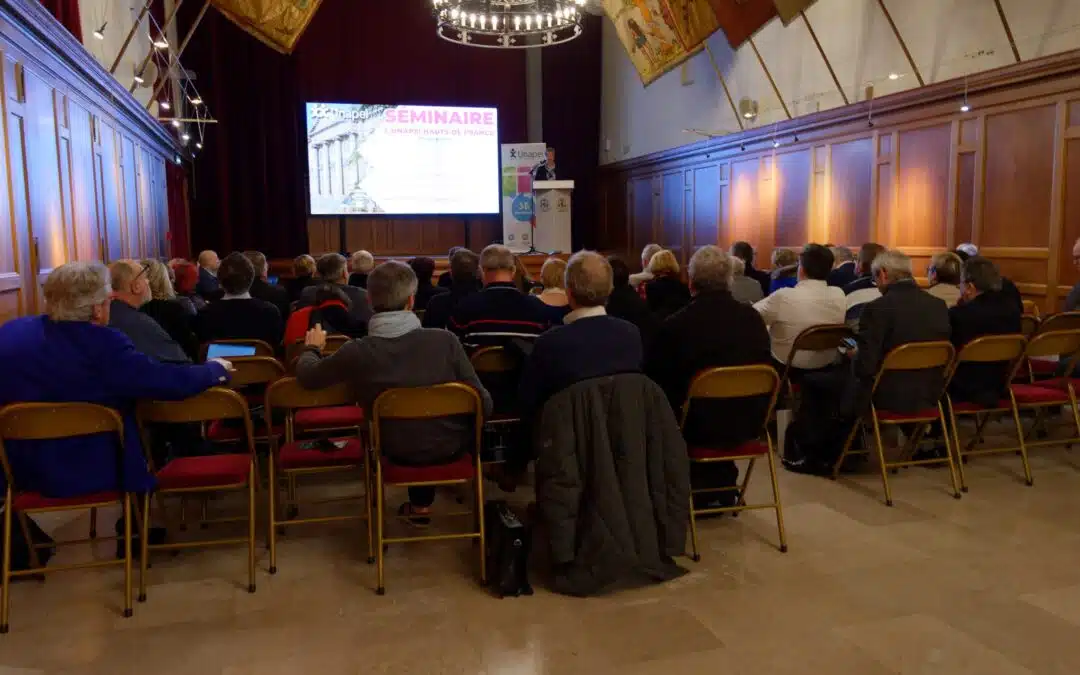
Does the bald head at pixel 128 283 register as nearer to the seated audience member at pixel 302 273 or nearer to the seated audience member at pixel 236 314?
the seated audience member at pixel 236 314

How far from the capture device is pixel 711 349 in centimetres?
398

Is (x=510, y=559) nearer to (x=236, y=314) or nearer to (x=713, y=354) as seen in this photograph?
(x=713, y=354)

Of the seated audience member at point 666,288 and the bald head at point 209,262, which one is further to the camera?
the bald head at point 209,262

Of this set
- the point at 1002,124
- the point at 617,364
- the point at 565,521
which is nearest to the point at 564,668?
the point at 565,521

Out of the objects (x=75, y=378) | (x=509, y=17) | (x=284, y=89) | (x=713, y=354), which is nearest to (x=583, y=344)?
(x=713, y=354)

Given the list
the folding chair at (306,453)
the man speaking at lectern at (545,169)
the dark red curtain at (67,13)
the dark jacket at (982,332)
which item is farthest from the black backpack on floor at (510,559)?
the man speaking at lectern at (545,169)

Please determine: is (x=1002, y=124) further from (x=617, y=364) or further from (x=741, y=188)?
(x=617, y=364)

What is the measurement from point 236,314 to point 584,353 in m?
2.70

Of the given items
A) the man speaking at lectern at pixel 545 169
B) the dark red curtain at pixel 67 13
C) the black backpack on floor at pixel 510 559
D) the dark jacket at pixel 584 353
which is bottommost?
the black backpack on floor at pixel 510 559

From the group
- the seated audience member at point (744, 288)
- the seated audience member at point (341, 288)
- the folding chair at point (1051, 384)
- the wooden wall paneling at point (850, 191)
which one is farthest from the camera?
the wooden wall paneling at point (850, 191)

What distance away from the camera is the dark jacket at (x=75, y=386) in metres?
3.19

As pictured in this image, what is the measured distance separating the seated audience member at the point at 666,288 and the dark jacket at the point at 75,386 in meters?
3.27

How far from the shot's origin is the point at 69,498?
10.7 feet

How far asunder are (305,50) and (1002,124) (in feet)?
37.2
